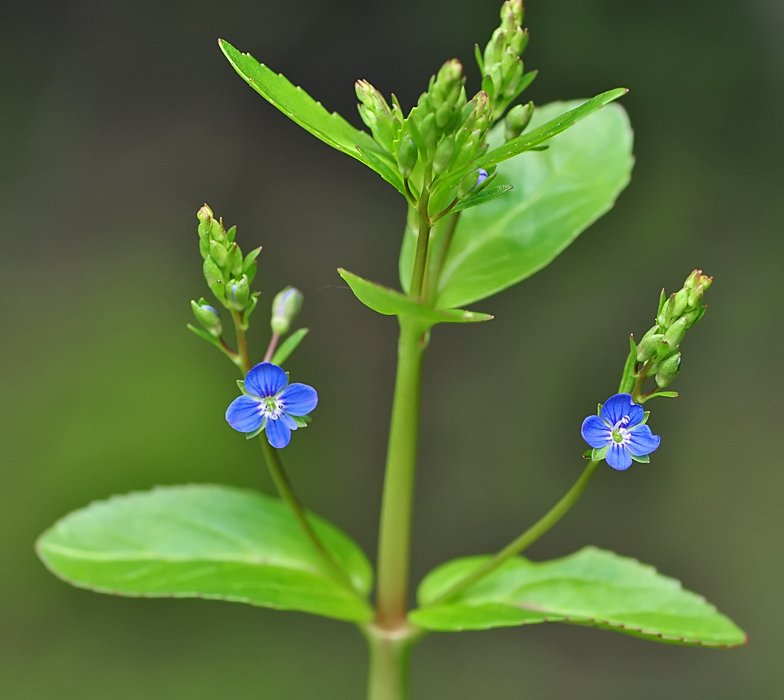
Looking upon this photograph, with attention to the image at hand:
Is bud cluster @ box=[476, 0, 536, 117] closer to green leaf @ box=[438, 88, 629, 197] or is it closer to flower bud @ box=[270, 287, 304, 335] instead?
green leaf @ box=[438, 88, 629, 197]

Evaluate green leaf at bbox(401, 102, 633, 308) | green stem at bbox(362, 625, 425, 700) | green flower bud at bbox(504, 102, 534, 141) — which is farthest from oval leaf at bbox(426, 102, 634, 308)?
green stem at bbox(362, 625, 425, 700)

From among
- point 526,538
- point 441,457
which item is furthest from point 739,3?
point 526,538

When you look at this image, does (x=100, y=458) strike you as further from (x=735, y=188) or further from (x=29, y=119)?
(x=735, y=188)

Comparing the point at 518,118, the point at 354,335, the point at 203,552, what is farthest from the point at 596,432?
the point at 354,335

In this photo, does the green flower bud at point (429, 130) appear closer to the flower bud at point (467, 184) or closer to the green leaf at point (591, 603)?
the flower bud at point (467, 184)

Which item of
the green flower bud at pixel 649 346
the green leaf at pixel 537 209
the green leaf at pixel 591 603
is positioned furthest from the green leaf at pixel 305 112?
the green leaf at pixel 591 603
